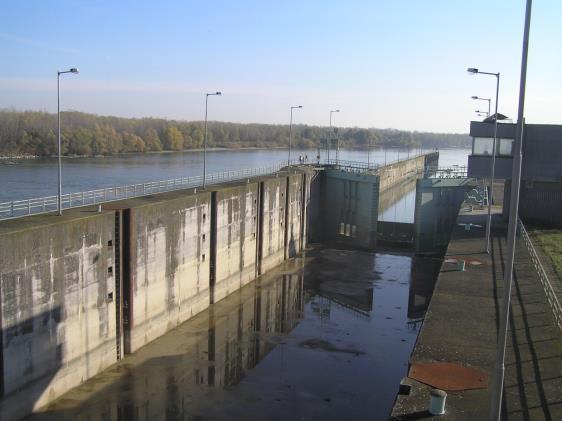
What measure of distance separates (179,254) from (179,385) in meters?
6.53

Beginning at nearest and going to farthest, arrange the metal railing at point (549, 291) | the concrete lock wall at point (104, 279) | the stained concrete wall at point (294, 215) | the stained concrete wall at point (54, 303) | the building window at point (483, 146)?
the stained concrete wall at point (54, 303) < the concrete lock wall at point (104, 279) < the metal railing at point (549, 291) < the building window at point (483, 146) < the stained concrete wall at point (294, 215)

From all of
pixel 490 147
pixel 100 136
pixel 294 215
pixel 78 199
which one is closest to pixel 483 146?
pixel 490 147

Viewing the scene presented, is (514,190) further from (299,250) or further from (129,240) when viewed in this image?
(299,250)

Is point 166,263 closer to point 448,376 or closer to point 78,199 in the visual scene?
point 78,199

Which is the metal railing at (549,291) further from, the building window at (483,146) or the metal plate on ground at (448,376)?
the building window at (483,146)

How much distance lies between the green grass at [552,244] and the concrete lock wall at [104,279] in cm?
1397

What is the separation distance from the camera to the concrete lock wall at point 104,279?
1509cm


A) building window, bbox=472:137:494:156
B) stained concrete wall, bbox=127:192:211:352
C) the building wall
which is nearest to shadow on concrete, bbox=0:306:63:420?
stained concrete wall, bbox=127:192:211:352

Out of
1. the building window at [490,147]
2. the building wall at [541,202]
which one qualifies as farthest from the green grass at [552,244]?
the building window at [490,147]

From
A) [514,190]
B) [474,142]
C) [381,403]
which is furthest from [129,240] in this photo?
[474,142]

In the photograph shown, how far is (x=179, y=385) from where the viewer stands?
18.0 metres

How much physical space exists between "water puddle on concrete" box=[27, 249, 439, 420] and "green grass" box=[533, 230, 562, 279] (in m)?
5.93

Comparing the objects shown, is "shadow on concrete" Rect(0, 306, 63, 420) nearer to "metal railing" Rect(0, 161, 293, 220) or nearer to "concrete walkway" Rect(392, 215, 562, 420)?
"metal railing" Rect(0, 161, 293, 220)

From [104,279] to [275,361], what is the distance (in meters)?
6.33
